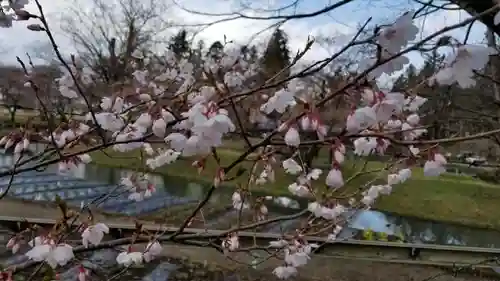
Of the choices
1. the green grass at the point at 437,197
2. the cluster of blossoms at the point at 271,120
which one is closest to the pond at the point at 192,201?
the green grass at the point at 437,197

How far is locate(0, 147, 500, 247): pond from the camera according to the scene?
10.4 m

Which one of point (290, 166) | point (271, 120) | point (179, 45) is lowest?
point (290, 166)

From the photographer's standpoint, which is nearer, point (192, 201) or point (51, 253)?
A: point (51, 253)

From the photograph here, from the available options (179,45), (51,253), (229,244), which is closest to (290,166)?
(229,244)

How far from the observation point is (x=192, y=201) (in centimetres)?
1138

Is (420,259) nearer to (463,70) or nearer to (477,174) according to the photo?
(463,70)

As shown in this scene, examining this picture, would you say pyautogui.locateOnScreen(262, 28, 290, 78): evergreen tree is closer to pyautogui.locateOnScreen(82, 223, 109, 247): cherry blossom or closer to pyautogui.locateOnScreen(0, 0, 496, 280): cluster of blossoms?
pyautogui.locateOnScreen(0, 0, 496, 280): cluster of blossoms

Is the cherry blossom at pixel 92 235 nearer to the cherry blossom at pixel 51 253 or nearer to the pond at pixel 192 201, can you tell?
the cherry blossom at pixel 51 253

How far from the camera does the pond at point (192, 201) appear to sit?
10.4 metres

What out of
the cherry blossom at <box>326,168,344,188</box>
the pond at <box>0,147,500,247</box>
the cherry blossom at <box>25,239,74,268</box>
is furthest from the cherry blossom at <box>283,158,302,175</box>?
the pond at <box>0,147,500,247</box>

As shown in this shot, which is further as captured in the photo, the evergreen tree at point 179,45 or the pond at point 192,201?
the pond at point 192,201

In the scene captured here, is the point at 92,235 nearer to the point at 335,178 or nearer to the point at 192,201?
the point at 335,178

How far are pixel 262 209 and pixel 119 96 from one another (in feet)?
3.57

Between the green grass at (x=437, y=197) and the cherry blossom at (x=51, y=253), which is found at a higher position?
the cherry blossom at (x=51, y=253)
